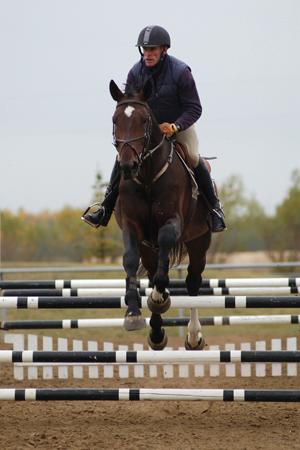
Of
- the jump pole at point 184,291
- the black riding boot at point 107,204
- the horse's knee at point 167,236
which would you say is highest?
the black riding boot at point 107,204

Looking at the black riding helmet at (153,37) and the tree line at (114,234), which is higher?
the black riding helmet at (153,37)

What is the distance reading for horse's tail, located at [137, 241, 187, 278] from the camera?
673 cm

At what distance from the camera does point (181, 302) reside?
245 inches

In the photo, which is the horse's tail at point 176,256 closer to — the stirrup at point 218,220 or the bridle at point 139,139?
the stirrup at point 218,220

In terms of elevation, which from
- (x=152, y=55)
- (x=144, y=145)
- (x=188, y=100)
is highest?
(x=152, y=55)

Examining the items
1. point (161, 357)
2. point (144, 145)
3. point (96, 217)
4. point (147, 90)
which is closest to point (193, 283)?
point (96, 217)

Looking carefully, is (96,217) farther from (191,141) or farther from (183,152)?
(191,141)

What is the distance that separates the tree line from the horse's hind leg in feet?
84.0

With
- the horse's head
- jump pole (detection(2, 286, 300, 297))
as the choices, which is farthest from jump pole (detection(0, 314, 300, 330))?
the horse's head

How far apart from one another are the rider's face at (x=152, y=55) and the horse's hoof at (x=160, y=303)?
1883 mm

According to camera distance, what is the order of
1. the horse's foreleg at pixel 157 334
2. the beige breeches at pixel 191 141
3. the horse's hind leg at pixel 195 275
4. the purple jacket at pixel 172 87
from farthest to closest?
the horse's hind leg at pixel 195 275 < the horse's foreleg at pixel 157 334 < the beige breeches at pixel 191 141 < the purple jacket at pixel 172 87

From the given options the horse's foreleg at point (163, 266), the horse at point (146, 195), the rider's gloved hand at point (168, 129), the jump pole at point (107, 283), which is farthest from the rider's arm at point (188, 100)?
the jump pole at point (107, 283)

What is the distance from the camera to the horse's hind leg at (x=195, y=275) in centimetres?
767

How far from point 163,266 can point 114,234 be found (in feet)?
94.3
